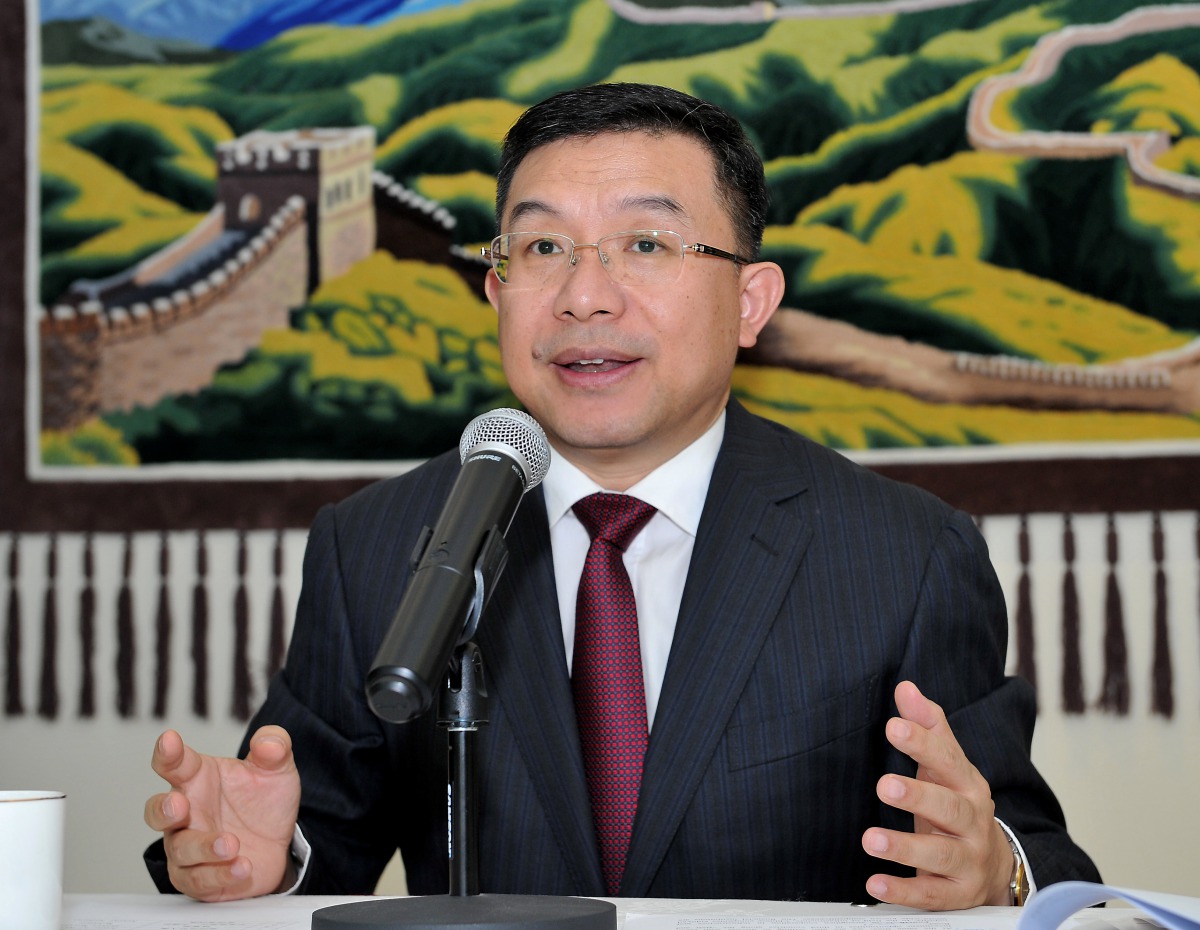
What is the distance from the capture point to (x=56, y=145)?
2645 millimetres

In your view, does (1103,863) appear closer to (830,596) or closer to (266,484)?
(830,596)

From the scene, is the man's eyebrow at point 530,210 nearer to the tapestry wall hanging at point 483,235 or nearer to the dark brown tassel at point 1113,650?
the tapestry wall hanging at point 483,235

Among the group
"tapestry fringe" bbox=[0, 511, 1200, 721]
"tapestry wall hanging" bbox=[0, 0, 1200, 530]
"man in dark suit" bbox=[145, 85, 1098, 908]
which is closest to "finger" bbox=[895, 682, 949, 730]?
"man in dark suit" bbox=[145, 85, 1098, 908]

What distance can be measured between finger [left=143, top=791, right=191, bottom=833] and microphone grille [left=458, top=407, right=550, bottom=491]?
40 cm

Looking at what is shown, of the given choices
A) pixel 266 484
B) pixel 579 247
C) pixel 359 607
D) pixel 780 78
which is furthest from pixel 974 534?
pixel 266 484

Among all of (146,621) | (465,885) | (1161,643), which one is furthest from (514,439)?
(146,621)

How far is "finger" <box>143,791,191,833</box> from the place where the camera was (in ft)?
3.70

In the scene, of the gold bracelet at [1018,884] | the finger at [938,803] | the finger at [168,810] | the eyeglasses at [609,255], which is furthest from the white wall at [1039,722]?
the finger at [168,810]

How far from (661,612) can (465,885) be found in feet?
2.28

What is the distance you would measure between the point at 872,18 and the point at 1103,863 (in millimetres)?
1509

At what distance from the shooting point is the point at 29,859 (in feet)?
2.91

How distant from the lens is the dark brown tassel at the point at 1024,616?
235cm

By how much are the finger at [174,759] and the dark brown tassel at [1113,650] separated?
1.66 m

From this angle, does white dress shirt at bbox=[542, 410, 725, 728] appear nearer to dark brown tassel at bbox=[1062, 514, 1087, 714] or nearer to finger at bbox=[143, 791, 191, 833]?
finger at bbox=[143, 791, 191, 833]
